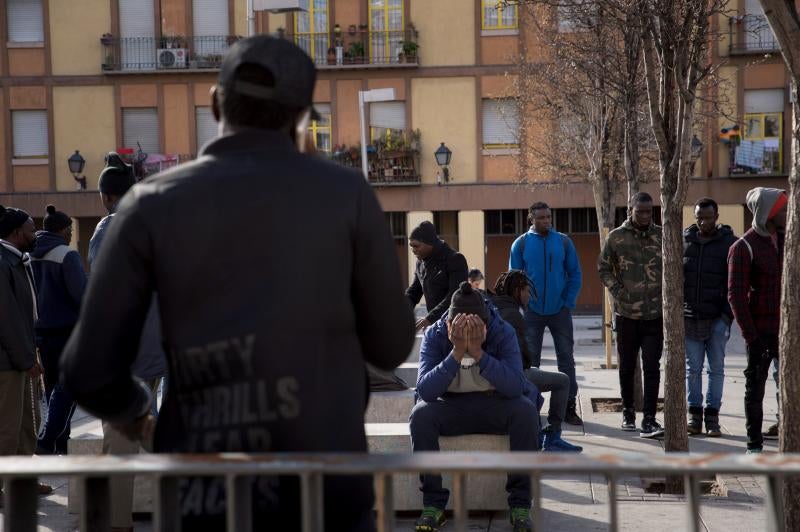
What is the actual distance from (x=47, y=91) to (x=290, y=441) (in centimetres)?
3504

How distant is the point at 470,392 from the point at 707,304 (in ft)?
12.3

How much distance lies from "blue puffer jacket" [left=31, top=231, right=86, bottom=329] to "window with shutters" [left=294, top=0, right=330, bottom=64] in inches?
1096

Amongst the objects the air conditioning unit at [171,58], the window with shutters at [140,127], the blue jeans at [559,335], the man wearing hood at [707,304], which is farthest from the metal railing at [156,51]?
the man wearing hood at [707,304]

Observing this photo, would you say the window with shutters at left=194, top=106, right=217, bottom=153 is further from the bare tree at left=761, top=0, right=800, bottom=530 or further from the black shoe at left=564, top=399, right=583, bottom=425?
the bare tree at left=761, top=0, right=800, bottom=530

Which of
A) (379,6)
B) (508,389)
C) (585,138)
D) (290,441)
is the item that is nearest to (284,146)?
(290,441)

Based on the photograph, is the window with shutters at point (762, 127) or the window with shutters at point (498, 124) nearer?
the window with shutters at point (762, 127)

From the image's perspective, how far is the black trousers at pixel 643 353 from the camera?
33.0 feet

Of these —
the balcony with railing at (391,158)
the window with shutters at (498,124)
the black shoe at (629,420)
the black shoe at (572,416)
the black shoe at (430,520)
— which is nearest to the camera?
the black shoe at (430,520)

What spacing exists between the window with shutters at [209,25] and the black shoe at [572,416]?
26.8 m

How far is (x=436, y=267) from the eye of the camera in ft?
32.6

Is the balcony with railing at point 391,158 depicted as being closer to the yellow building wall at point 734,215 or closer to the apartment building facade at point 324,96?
the apartment building facade at point 324,96

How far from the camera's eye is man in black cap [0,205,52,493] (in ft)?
24.9

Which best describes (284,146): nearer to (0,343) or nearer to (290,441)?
(290,441)

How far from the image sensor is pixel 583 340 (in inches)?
949
